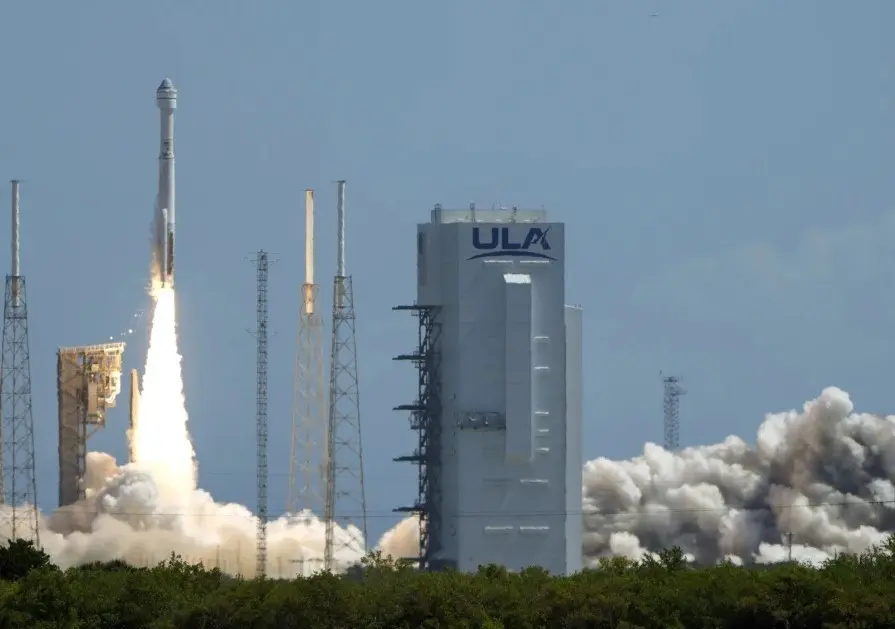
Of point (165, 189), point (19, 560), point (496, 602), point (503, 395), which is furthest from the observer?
point (165, 189)

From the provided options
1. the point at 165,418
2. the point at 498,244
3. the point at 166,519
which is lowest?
the point at 166,519

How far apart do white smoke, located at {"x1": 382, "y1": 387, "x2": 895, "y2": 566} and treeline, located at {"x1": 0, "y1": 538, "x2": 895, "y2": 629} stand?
3239cm

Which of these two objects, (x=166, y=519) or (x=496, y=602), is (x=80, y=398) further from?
(x=496, y=602)

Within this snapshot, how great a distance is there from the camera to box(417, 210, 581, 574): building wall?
306 feet

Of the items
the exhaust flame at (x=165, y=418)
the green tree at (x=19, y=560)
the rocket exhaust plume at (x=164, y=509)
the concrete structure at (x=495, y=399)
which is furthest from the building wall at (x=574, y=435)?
the green tree at (x=19, y=560)

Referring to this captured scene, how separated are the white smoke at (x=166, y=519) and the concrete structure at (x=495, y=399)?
184 inches

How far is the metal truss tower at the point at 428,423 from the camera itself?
311 feet

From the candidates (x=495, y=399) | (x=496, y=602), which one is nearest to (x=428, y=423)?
(x=495, y=399)

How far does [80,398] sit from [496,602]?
4255cm

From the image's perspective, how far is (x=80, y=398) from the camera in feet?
347

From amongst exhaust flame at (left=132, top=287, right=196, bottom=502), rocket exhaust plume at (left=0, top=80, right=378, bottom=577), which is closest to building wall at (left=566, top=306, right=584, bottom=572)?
rocket exhaust plume at (left=0, top=80, right=378, bottom=577)

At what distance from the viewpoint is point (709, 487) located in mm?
106500

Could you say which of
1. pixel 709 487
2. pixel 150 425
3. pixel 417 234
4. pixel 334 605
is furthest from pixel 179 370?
pixel 334 605

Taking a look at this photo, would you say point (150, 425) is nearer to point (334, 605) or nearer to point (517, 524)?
point (517, 524)
